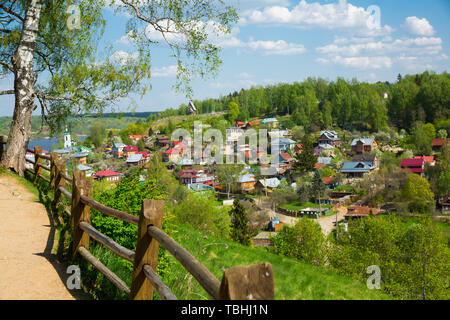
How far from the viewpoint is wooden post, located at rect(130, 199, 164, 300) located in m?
2.87

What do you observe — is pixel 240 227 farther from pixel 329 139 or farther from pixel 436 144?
pixel 436 144

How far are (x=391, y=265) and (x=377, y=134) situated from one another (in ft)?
183

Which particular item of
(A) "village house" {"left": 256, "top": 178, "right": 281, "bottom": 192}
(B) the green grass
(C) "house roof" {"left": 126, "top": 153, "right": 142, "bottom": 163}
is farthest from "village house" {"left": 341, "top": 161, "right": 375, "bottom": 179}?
(C) "house roof" {"left": 126, "top": 153, "right": 142, "bottom": 163}

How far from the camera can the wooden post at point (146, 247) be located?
2869 mm

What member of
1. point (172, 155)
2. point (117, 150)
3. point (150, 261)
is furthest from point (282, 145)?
point (150, 261)

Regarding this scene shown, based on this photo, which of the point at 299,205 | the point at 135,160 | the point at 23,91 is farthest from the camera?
the point at 135,160

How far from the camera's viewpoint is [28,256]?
420cm

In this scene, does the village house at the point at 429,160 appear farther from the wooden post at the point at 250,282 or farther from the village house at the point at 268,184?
the wooden post at the point at 250,282

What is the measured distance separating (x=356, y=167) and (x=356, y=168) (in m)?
0.27

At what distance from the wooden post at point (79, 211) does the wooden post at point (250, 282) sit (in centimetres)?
300

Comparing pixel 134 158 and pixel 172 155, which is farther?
pixel 172 155

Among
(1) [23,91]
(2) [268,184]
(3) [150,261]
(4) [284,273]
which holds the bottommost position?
(2) [268,184]

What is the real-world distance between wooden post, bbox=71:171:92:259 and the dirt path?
0.97ft
